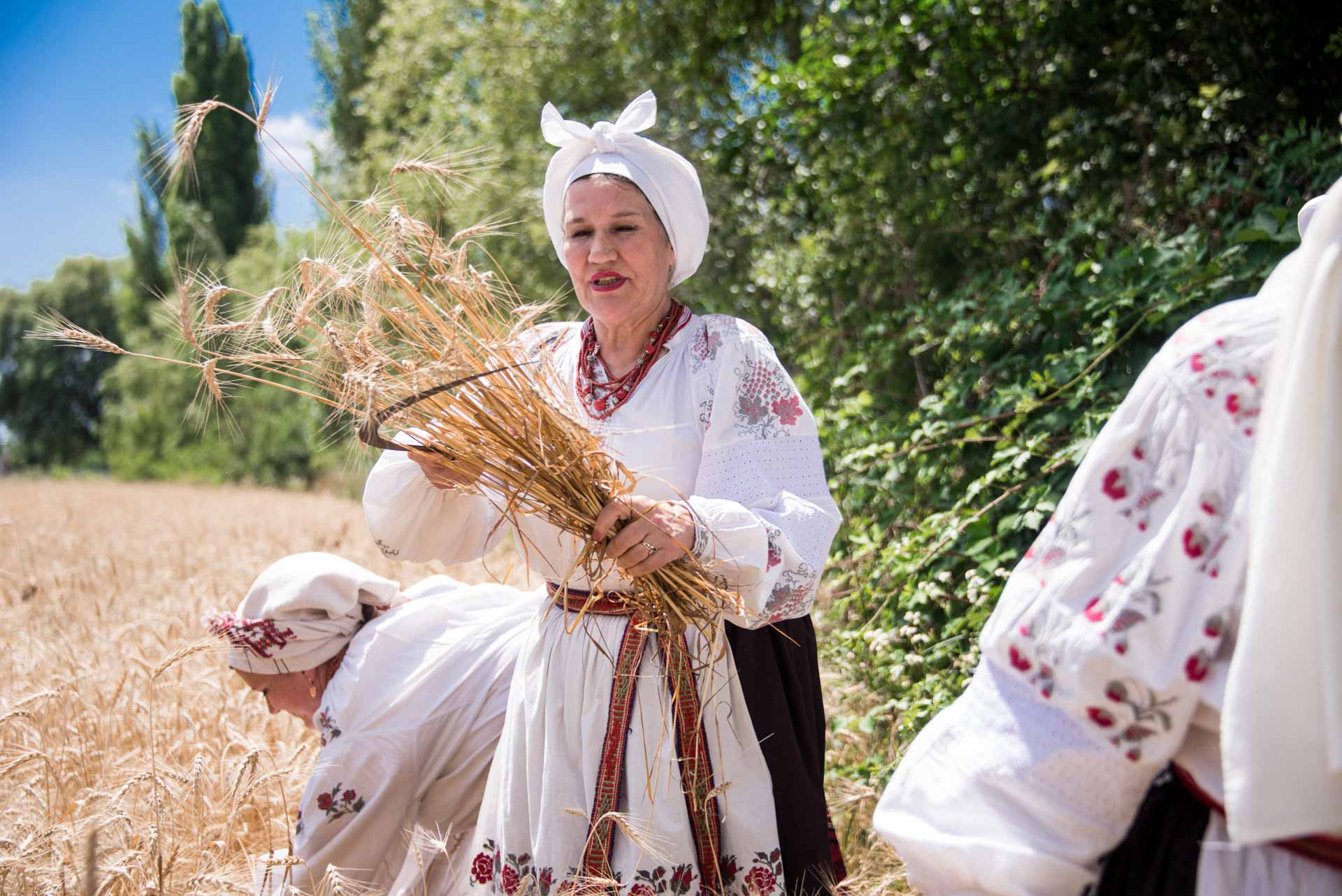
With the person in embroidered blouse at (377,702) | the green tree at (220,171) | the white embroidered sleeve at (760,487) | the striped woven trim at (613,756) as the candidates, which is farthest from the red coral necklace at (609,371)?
the green tree at (220,171)

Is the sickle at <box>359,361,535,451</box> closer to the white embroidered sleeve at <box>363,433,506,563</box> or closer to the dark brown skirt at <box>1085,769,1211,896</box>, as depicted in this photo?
the white embroidered sleeve at <box>363,433,506,563</box>

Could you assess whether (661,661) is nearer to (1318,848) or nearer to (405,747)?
(405,747)

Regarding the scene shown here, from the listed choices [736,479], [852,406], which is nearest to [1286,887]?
[736,479]

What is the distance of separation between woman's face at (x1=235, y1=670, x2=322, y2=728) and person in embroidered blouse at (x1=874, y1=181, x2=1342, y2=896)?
6.55 feet

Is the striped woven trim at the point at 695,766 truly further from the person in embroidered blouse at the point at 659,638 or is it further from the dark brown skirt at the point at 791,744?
the dark brown skirt at the point at 791,744

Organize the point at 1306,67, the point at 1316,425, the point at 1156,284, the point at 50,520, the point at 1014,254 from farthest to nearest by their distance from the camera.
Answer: the point at 50,520 < the point at 1014,254 < the point at 1306,67 < the point at 1156,284 < the point at 1316,425

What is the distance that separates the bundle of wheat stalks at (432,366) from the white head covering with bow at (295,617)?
2.79 feet

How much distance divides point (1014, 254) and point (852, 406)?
1227 millimetres

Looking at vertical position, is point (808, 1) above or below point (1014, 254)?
above

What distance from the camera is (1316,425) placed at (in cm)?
94

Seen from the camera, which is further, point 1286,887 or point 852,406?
point 852,406

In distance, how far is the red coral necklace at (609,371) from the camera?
83.7 inches

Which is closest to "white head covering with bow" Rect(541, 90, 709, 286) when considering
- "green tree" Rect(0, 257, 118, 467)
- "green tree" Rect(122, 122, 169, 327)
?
"green tree" Rect(122, 122, 169, 327)

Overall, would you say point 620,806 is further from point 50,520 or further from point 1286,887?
point 50,520
